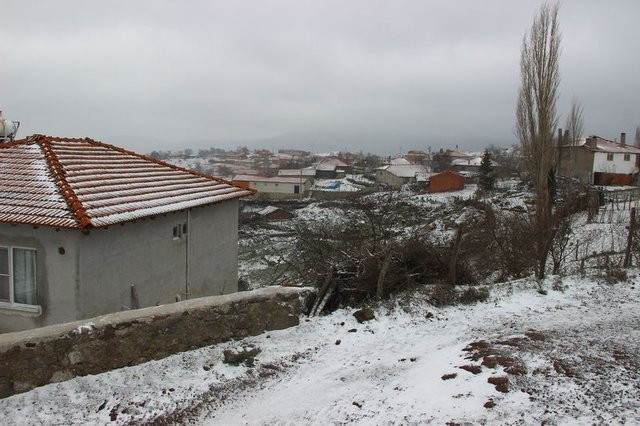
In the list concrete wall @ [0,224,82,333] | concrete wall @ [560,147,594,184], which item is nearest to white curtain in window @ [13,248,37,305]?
concrete wall @ [0,224,82,333]

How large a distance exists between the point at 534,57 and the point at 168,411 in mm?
18711

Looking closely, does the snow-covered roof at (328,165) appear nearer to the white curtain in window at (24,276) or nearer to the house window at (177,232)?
the house window at (177,232)

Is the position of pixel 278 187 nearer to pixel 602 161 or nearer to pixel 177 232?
pixel 602 161

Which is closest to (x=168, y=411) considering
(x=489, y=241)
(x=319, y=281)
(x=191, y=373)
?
(x=191, y=373)

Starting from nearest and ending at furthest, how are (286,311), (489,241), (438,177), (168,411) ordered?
(168,411), (286,311), (489,241), (438,177)

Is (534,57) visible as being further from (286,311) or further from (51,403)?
(51,403)

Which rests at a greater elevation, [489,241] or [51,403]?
[489,241]

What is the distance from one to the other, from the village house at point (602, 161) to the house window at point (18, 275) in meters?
49.9

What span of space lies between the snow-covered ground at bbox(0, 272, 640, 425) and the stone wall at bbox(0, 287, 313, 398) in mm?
135

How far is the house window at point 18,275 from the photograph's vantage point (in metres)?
8.88

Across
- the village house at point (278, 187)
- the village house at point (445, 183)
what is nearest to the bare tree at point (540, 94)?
the village house at point (445, 183)

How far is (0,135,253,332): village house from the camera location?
339 inches

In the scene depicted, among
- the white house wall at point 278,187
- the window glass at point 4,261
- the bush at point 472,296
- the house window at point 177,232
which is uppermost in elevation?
the house window at point 177,232

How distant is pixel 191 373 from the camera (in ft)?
19.9
